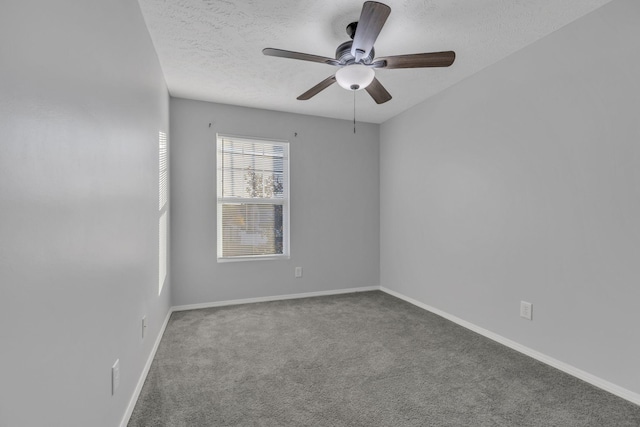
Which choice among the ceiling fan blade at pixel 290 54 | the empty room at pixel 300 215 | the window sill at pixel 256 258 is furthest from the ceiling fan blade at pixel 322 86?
the window sill at pixel 256 258

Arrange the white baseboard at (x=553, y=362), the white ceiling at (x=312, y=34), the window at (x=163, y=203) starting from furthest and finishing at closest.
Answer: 1. the window at (x=163, y=203)
2. the white ceiling at (x=312, y=34)
3. the white baseboard at (x=553, y=362)

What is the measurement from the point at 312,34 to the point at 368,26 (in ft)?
2.39

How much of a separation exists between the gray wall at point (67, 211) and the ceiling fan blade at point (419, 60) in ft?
5.21

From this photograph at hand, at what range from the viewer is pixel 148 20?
215 centimetres

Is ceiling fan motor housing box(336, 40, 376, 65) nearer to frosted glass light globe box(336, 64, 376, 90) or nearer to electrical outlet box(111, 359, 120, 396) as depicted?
frosted glass light globe box(336, 64, 376, 90)

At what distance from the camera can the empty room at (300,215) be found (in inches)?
38.0

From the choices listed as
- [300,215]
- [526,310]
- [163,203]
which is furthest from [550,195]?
[163,203]

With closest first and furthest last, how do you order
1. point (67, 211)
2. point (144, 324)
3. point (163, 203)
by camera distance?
point (67, 211)
point (144, 324)
point (163, 203)

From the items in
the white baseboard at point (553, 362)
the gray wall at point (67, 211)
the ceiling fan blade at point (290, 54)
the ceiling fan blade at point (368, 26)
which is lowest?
the white baseboard at point (553, 362)

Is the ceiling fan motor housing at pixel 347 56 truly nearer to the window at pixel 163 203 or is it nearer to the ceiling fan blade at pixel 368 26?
the ceiling fan blade at pixel 368 26

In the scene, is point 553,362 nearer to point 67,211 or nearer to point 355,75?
point 355,75

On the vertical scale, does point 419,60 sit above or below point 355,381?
above

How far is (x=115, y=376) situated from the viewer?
58.2 inches

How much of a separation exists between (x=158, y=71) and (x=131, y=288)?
1.93 metres
